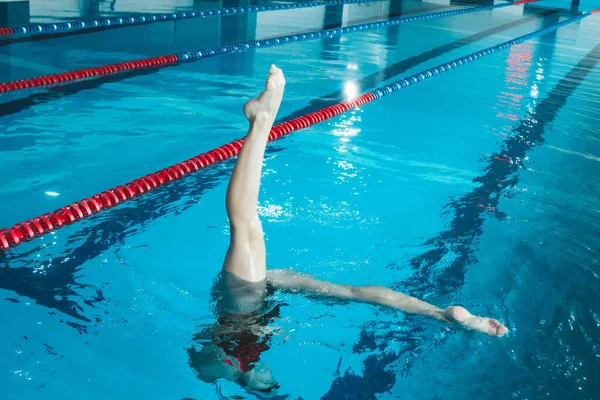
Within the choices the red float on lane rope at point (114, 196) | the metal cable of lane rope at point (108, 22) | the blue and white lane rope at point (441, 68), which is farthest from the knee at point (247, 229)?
the metal cable of lane rope at point (108, 22)

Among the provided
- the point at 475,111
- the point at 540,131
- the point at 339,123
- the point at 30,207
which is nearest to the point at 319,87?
the point at 339,123

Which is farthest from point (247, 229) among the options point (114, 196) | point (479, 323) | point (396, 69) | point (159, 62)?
point (396, 69)

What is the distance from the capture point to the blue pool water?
2.45 metres

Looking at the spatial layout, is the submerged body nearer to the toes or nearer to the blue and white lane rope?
the toes

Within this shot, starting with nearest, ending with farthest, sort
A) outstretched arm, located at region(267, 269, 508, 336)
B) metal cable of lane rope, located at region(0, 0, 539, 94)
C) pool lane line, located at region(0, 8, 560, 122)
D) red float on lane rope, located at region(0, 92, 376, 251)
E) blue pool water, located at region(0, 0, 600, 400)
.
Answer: blue pool water, located at region(0, 0, 600, 400) → outstretched arm, located at region(267, 269, 508, 336) → red float on lane rope, located at region(0, 92, 376, 251) → pool lane line, located at region(0, 8, 560, 122) → metal cable of lane rope, located at region(0, 0, 539, 94)

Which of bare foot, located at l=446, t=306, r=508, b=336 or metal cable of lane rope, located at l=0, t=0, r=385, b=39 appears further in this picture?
metal cable of lane rope, located at l=0, t=0, r=385, b=39

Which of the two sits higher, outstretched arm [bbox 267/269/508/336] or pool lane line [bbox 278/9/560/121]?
pool lane line [bbox 278/9/560/121]

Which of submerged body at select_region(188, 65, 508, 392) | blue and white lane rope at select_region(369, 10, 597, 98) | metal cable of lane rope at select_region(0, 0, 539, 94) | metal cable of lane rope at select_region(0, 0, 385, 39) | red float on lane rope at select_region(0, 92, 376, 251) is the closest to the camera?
submerged body at select_region(188, 65, 508, 392)

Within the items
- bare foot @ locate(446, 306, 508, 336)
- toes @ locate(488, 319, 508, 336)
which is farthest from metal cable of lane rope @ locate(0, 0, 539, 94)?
toes @ locate(488, 319, 508, 336)

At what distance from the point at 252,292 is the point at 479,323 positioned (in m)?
0.89

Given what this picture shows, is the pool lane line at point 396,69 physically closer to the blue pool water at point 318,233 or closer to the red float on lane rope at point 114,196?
the blue pool water at point 318,233

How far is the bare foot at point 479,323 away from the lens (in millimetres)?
2406

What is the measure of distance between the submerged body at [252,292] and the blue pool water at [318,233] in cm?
8

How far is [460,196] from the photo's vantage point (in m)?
4.22
